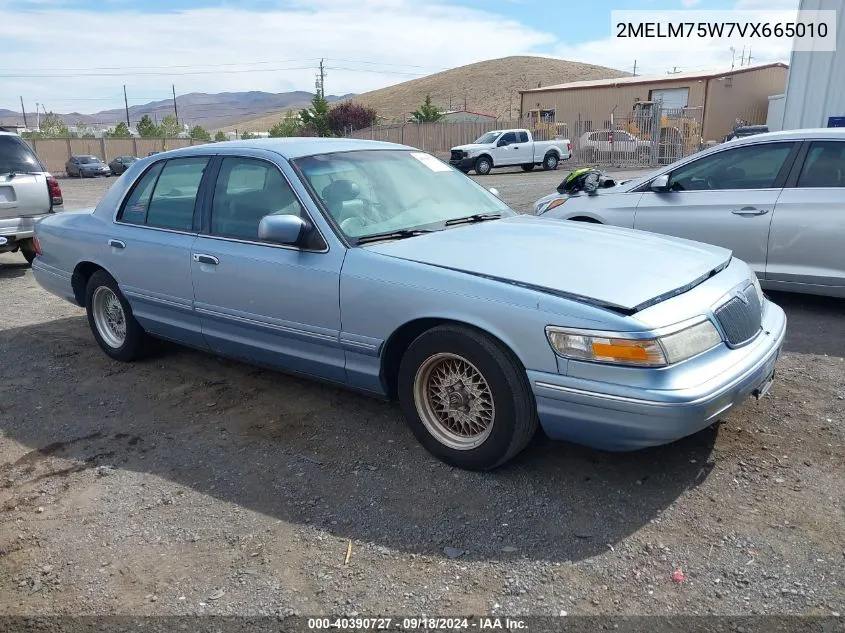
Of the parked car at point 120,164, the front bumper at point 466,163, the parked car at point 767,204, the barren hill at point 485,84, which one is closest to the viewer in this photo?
the parked car at point 767,204

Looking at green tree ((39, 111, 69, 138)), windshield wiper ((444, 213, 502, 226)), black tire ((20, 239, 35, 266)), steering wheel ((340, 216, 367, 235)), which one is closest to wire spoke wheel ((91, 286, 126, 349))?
steering wheel ((340, 216, 367, 235))

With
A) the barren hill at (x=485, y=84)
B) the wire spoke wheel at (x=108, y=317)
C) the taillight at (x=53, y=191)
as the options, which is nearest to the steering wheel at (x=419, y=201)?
the wire spoke wheel at (x=108, y=317)

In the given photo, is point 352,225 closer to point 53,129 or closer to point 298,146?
point 298,146

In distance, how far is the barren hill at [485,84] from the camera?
315 feet

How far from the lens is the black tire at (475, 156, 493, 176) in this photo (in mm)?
28422

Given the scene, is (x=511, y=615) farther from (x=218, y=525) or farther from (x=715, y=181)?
(x=715, y=181)

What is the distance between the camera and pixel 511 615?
8.39ft

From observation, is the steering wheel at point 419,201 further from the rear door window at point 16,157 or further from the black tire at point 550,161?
the black tire at point 550,161

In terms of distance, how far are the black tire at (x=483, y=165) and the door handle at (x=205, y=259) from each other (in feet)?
81.6

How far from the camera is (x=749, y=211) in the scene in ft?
19.8

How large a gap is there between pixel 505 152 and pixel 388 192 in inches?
1000

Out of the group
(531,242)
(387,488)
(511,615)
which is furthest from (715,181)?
(511,615)

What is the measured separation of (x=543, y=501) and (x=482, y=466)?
0.34 m

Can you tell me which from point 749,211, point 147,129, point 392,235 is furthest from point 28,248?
point 147,129
